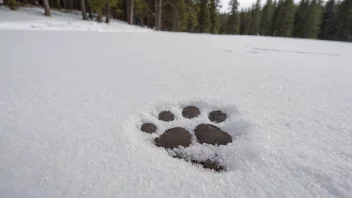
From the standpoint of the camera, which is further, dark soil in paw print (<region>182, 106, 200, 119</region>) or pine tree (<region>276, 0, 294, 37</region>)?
pine tree (<region>276, 0, 294, 37</region>)

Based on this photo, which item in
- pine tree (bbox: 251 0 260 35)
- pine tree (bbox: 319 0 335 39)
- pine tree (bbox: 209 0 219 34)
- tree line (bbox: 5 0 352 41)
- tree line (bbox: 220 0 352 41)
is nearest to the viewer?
tree line (bbox: 5 0 352 41)

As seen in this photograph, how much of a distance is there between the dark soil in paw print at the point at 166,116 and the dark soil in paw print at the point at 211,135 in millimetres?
266

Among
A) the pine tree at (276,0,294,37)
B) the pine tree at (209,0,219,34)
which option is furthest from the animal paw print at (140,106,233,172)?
the pine tree at (276,0,294,37)

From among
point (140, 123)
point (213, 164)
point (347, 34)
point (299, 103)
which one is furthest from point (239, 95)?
point (347, 34)

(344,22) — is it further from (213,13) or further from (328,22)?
(213,13)

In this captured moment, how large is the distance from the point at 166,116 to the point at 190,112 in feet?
0.79

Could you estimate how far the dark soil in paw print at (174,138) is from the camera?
1.34 m

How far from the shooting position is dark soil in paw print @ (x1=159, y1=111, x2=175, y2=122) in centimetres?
161

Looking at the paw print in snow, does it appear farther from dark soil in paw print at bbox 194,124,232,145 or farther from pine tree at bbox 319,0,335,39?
pine tree at bbox 319,0,335,39

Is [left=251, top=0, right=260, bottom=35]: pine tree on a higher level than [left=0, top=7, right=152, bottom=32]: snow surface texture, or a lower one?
higher

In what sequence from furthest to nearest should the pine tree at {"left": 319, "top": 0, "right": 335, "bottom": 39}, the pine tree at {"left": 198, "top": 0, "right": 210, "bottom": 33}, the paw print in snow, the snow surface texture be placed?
the pine tree at {"left": 319, "top": 0, "right": 335, "bottom": 39} → the pine tree at {"left": 198, "top": 0, "right": 210, "bottom": 33} → the snow surface texture → the paw print in snow

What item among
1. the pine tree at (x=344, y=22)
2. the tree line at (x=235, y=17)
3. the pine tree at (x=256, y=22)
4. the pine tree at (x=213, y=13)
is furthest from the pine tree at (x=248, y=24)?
the pine tree at (x=213, y=13)

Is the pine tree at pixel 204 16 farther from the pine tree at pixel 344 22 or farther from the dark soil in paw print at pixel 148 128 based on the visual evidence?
the dark soil in paw print at pixel 148 128

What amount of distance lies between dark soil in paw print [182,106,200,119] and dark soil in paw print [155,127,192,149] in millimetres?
201
